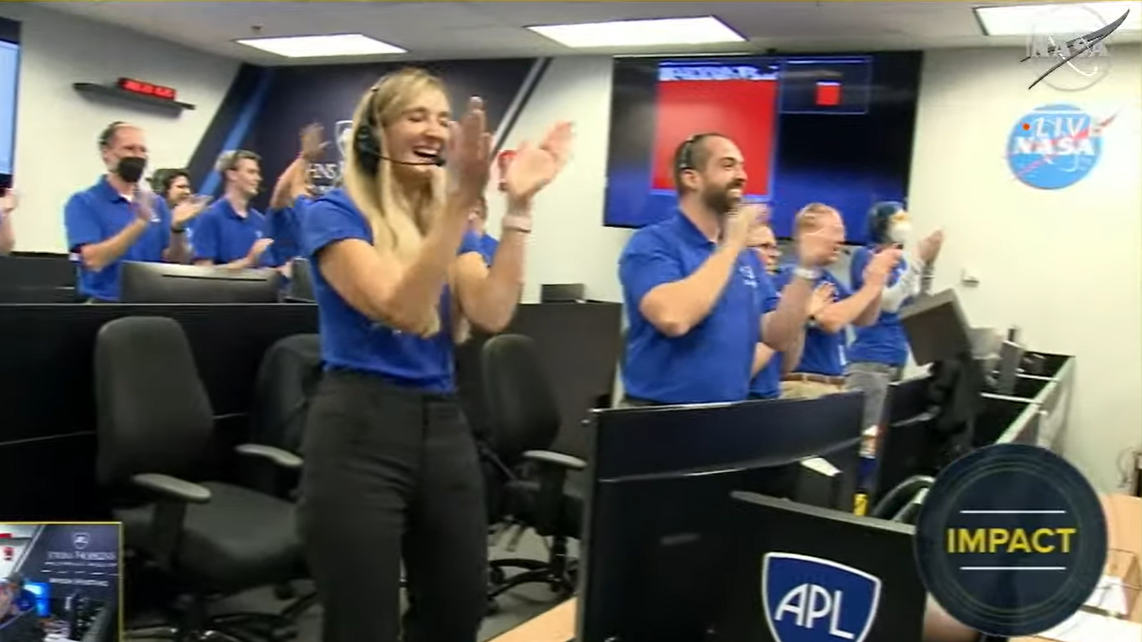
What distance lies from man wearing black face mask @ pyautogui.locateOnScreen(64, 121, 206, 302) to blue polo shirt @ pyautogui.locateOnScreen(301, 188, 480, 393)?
2871 mm

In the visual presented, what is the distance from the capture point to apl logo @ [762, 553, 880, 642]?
39.6 inches

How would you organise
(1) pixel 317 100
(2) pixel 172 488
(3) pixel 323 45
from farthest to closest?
(1) pixel 317 100
(3) pixel 323 45
(2) pixel 172 488

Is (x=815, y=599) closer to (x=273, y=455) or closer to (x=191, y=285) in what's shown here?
(x=273, y=455)

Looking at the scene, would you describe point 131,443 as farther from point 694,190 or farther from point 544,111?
point 544,111

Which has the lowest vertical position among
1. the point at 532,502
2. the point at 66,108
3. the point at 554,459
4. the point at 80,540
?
the point at 532,502

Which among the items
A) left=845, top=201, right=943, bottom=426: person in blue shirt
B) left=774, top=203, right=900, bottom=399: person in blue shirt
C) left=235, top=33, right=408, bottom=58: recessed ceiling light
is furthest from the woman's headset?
left=235, top=33, right=408, bottom=58: recessed ceiling light

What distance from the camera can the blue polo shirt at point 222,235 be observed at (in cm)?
497

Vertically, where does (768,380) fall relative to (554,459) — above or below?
above

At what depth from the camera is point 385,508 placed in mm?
1445

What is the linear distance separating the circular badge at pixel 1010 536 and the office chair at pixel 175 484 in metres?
1.87

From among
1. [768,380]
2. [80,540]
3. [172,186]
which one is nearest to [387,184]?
[80,540]

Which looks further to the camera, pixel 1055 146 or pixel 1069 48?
pixel 1055 146

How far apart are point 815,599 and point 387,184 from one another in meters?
0.85

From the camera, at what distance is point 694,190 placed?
227cm
